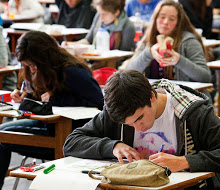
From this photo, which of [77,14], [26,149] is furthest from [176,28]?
[77,14]

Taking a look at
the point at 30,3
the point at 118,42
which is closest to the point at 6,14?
Result: the point at 30,3

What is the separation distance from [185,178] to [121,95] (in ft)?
1.31

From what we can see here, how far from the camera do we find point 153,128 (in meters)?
2.40

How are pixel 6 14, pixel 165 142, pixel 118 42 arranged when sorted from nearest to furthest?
1. pixel 165 142
2. pixel 118 42
3. pixel 6 14

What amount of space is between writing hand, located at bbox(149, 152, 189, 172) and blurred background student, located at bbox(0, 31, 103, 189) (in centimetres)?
129

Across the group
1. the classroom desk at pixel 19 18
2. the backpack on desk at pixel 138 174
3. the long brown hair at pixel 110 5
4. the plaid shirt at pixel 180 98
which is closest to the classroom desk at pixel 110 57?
the long brown hair at pixel 110 5

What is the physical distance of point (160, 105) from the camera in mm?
2344

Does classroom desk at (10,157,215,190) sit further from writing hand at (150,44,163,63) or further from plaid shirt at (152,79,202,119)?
writing hand at (150,44,163,63)

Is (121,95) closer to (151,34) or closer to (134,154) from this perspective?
(134,154)

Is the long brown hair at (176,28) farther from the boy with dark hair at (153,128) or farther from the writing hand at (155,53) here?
the boy with dark hair at (153,128)

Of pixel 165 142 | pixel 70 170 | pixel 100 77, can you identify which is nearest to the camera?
pixel 70 170

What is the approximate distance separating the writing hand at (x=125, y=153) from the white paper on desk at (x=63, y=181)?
0.64 ft

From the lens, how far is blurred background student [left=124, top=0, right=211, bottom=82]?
434 cm

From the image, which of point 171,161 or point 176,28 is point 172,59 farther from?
point 171,161
